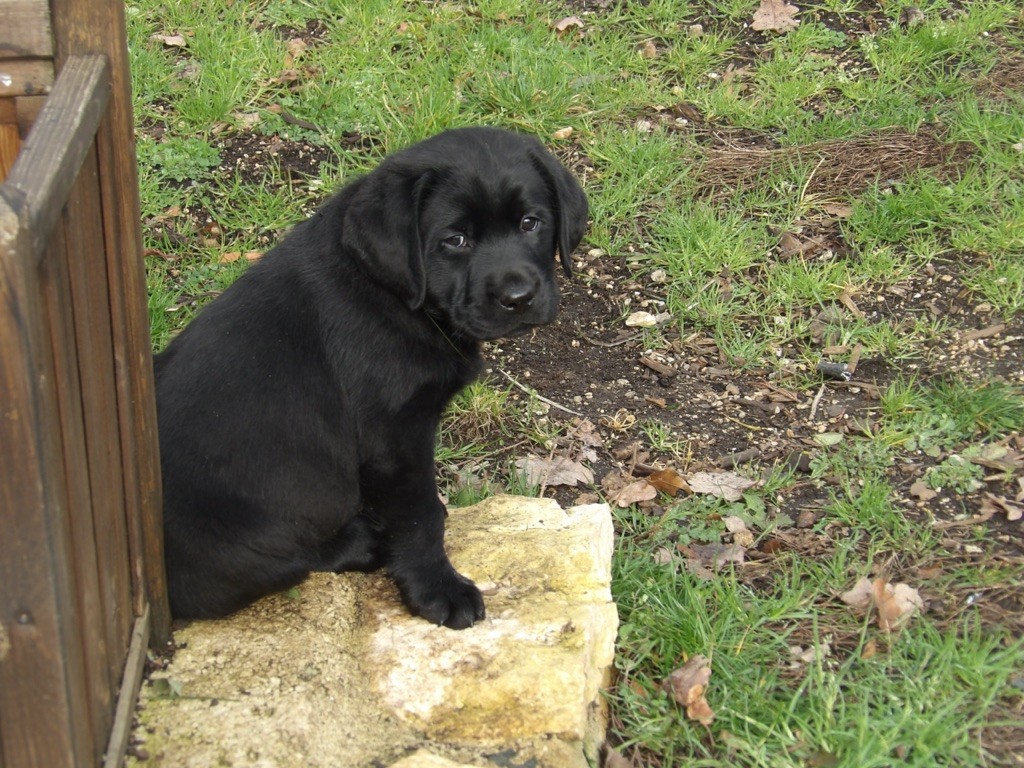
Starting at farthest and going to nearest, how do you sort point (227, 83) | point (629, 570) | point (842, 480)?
point (227, 83)
point (842, 480)
point (629, 570)

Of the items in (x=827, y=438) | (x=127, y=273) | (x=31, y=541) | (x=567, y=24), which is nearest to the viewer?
(x=31, y=541)

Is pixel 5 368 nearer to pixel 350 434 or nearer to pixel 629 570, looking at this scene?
pixel 350 434

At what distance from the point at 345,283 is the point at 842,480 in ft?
5.66

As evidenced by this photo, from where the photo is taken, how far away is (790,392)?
4176 millimetres

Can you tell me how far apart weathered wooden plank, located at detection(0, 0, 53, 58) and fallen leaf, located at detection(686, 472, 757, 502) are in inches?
95.5

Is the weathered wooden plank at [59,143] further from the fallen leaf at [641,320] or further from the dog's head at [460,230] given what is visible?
the fallen leaf at [641,320]

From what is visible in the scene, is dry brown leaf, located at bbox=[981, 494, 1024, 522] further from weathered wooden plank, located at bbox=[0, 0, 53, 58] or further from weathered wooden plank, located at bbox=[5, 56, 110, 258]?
weathered wooden plank, located at bbox=[0, 0, 53, 58]

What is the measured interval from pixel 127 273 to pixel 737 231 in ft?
9.98

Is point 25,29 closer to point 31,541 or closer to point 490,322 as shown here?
point 31,541

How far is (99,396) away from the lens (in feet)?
7.10

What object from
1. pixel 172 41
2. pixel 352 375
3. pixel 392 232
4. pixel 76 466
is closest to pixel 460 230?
pixel 392 232

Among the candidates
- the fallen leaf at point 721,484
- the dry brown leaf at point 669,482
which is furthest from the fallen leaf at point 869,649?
the dry brown leaf at point 669,482

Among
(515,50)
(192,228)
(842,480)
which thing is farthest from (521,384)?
(515,50)

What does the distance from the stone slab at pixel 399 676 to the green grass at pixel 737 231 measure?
0.79 ft
